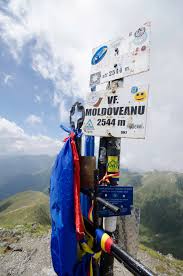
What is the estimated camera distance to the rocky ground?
7.74 m

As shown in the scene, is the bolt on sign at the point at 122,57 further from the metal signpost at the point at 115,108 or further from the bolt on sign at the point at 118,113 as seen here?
the bolt on sign at the point at 118,113

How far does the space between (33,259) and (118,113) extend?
8028 millimetres

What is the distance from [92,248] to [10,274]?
6551mm

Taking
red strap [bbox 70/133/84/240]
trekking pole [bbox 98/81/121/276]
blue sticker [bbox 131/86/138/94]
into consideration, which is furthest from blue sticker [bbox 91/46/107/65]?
red strap [bbox 70/133/84/240]

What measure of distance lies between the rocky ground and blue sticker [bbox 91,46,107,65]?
7.18 meters

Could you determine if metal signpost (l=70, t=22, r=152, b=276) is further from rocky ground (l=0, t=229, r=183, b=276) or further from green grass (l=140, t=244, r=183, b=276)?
green grass (l=140, t=244, r=183, b=276)

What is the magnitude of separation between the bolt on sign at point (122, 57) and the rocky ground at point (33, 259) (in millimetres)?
7080

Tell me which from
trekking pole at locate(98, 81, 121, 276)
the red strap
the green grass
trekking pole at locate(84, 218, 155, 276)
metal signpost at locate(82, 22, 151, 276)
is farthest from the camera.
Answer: the green grass

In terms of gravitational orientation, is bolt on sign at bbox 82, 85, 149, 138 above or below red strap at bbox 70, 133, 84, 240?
above

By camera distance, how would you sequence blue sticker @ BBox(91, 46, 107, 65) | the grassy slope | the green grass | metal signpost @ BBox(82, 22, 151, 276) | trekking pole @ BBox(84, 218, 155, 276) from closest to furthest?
trekking pole @ BBox(84, 218, 155, 276) → metal signpost @ BBox(82, 22, 151, 276) → blue sticker @ BBox(91, 46, 107, 65) → the green grass → the grassy slope

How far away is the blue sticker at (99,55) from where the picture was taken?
3.42m

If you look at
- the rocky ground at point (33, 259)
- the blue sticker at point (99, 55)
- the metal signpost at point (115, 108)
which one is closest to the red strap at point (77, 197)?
the metal signpost at point (115, 108)

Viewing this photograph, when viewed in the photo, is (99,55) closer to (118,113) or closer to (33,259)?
(118,113)

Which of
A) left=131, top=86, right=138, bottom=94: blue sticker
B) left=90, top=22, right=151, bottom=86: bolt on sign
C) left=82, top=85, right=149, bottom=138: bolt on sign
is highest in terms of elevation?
left=90, top=22, right=151, bottom=86: bolt on sign
